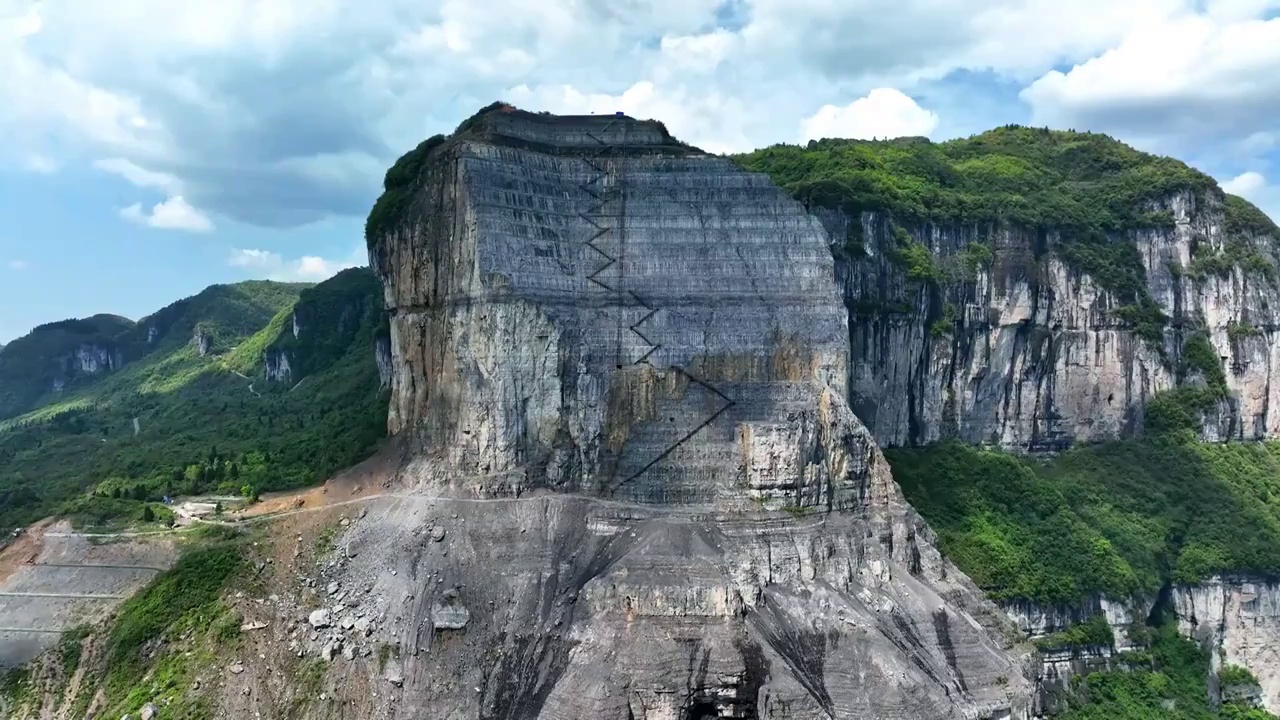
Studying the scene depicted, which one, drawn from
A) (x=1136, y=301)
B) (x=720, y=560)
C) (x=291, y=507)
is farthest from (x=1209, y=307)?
(x=291, y=507)

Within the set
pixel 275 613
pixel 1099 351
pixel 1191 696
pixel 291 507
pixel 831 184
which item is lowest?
pixel 1191 696

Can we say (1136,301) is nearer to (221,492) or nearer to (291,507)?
(291,507)

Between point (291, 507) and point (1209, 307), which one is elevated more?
point (1209, 307)

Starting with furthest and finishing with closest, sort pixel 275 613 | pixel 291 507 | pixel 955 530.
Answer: pixel 955 530, pixel 291 507, pixel 275 613

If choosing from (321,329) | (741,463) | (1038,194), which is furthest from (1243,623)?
(321,329)

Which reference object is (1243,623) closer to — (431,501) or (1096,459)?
(1096,459)

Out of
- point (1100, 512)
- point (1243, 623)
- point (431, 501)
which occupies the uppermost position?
point (431, 501)

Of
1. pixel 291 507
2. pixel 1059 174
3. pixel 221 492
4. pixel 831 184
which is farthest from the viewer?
pixel 1059 174
